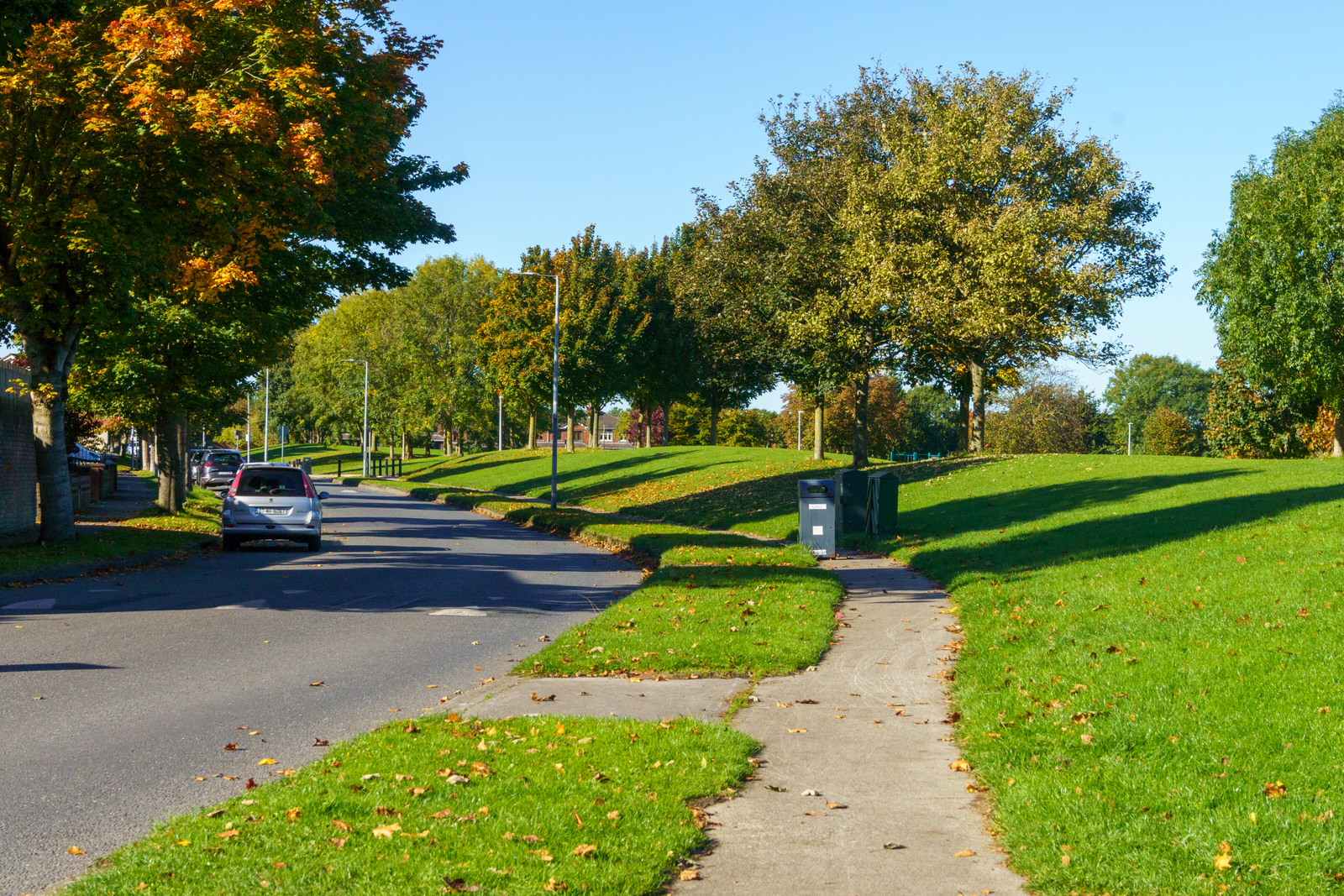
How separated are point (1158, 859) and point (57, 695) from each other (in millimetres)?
7782

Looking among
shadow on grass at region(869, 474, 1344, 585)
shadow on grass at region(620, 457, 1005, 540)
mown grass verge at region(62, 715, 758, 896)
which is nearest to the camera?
mown grass verge at region(62, 715, 758, 896)

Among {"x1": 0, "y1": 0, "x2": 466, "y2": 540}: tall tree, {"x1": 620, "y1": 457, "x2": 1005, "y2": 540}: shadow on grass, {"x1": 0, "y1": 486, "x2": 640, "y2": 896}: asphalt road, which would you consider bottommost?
{"x1": 0, "y1": 486, "x2": 640, "y2": 896}: asphalt road

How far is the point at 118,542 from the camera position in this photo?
20.0m

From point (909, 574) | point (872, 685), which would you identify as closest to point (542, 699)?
point (872, 685)

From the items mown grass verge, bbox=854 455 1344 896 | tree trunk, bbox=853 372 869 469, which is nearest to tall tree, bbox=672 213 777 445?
tree trunk, bbox=853 372 869 469

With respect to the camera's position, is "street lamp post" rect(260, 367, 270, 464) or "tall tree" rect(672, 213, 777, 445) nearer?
"tall tree" rect(672, 213, 777, 445)

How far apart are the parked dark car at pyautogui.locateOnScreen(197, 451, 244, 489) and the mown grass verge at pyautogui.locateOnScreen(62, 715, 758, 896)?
42.5 m

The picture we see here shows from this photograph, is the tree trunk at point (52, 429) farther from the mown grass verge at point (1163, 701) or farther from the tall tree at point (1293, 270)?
the tall tree at point (1293, 270)

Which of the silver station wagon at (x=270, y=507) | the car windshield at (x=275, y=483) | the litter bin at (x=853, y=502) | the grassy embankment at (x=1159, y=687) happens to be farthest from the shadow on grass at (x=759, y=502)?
the car windshield at (x=275, y=483)

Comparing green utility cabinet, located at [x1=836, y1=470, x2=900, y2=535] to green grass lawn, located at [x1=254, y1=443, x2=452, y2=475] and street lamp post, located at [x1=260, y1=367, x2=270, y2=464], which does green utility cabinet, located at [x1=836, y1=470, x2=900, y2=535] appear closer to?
street lamp post, located at [x1=260, y1=367, x2=270, y2=464]

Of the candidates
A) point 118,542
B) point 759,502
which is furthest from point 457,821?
point 759,502

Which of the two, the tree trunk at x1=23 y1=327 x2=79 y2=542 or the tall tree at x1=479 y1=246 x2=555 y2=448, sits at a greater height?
the tall tree at x1=479 y1=246 x2=555 y2=448

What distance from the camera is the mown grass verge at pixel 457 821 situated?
14.7 ft

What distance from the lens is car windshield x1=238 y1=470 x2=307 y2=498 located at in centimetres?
2181
